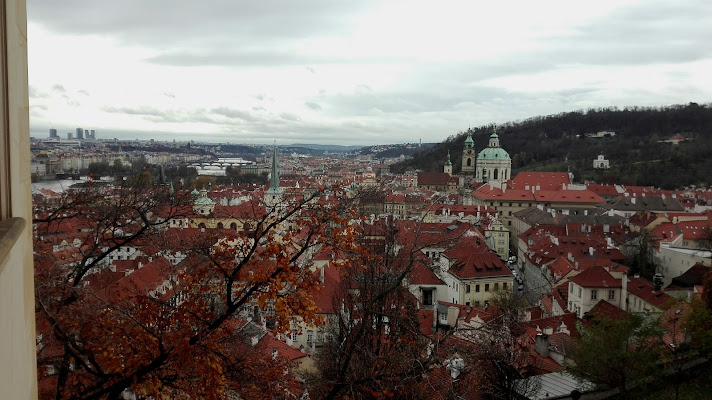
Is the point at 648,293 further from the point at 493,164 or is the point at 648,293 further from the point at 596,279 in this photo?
the point at 493,164

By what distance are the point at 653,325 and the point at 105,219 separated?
49.3 feet

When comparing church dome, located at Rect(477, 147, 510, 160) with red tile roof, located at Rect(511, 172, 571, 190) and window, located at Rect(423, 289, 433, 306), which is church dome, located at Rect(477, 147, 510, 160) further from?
window, located at Rect(423, 289, 433, 306)

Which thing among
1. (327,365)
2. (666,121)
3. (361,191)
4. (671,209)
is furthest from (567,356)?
(666,121)

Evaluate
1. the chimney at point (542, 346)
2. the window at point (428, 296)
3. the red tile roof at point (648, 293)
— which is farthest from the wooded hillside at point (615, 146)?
the chimney at point (542, 346)

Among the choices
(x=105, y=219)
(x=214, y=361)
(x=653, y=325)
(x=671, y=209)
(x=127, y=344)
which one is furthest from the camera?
(x=671, y=209)

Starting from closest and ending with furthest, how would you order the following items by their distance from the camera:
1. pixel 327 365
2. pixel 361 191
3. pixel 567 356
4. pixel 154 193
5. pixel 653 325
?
pixel 361 191
pixel 154 193
pixel 327 365
pixel 653 325
pixel 567 356

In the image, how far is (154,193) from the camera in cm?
1013

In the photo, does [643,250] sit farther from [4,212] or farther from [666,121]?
[666,121]

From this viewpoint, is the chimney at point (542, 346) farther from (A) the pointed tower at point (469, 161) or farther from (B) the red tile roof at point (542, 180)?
(A) the pointed tower at point (469, 161)

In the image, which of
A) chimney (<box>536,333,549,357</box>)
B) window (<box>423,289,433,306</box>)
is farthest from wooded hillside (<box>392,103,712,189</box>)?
chimney (<box>536,333,549,357</box>)

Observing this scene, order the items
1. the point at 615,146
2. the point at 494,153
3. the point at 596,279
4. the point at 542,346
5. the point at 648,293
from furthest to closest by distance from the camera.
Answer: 1. the point at 615,146
2. the point at 494,153
3. the point at 596,279
4. the point at 648,293
5. the point at 542,346

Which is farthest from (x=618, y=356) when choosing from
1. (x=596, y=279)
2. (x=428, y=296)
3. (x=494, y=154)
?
(x=494, y=154)

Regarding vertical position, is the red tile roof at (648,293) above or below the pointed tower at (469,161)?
below

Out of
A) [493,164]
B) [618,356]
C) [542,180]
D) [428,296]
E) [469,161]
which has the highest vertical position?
[469,161]
